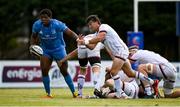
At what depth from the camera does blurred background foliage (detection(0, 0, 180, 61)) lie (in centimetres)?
5294

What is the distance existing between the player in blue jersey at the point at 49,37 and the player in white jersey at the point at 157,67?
1.72 metres

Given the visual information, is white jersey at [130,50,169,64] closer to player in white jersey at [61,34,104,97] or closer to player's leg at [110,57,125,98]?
player in white jersey at [61,34,104,97]

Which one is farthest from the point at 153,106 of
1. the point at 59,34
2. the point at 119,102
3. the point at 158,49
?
the point at 158,49

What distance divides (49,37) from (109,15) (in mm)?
32383

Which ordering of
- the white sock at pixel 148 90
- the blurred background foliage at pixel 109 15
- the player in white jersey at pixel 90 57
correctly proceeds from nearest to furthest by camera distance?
the white sock at pixel 148 90 < the player in white jersey at pixel 90 57 < the blurred background foliage at pixel 109 15

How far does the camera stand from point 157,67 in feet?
66.5

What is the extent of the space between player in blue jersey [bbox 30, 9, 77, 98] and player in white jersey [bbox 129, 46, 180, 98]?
1.72 metres

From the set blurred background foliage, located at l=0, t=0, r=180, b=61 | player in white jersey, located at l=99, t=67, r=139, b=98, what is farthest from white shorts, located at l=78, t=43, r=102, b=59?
blurred background foliage, located at l=0, t=0, r=180, b=61

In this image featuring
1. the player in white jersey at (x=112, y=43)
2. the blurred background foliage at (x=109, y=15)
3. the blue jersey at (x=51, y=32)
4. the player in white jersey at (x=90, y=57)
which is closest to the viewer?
the player in white jersey at (x=112, y=43)

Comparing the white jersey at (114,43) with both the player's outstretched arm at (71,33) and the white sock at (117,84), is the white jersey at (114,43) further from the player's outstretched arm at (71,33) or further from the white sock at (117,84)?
the player's outstretched arm at (71,33)

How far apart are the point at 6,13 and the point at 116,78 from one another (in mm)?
35106

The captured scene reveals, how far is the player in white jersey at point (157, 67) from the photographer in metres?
20.3

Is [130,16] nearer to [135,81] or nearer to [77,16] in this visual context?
[77,16]

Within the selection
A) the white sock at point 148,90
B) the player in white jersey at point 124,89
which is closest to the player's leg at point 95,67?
the player in white jersey at point 124,89
